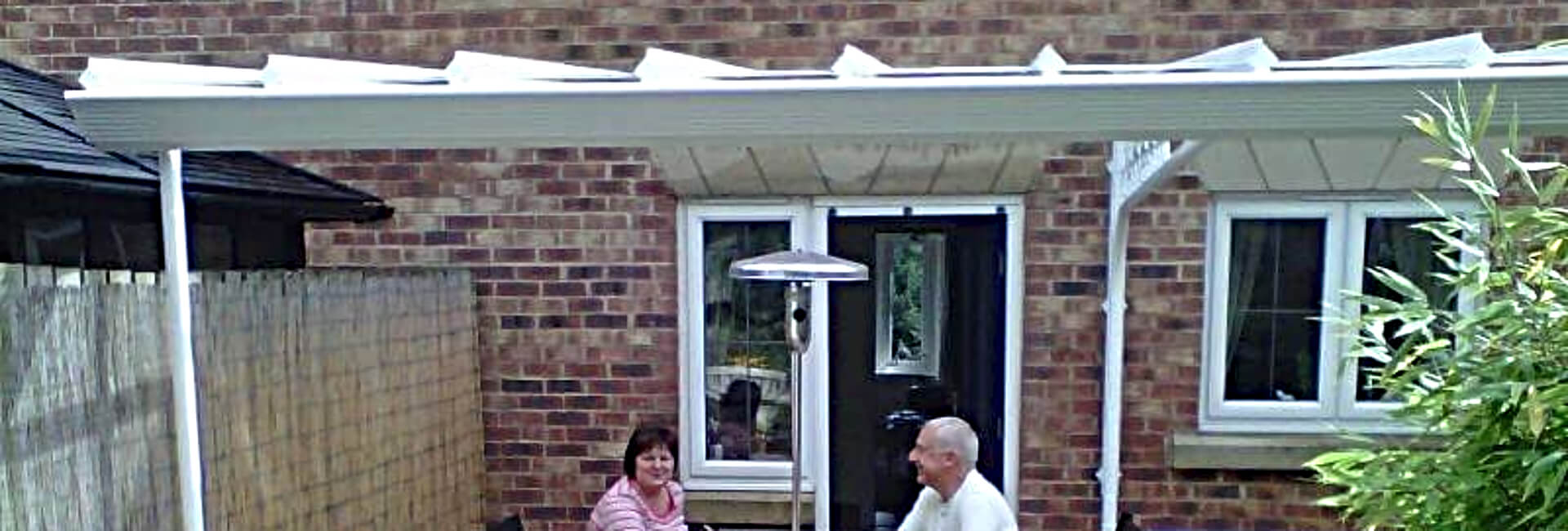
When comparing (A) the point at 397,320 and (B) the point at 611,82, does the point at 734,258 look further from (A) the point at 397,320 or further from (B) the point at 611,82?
(B) the point at 611,82

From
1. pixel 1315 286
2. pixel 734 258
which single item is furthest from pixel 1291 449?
pixel 734 258

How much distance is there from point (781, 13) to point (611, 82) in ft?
8.29

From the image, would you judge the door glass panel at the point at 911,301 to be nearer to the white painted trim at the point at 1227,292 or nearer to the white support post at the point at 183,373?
the white painted trim at the point at 1227,292

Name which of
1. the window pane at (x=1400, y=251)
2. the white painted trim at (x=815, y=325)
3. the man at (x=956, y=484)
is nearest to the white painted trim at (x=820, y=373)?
the white painted trim at (x=815, y=325)

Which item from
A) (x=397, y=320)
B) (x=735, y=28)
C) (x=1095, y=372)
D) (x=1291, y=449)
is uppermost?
(x=735, y=28)

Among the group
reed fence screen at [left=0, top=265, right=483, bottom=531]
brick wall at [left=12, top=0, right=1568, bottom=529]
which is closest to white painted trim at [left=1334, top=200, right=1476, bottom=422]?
brick wall at [left=12, top=0, right=1568, bottom=529]

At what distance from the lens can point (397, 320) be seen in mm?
4016

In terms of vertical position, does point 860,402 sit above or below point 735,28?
below

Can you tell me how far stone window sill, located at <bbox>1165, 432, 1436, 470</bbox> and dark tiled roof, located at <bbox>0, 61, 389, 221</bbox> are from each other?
12.6 ft

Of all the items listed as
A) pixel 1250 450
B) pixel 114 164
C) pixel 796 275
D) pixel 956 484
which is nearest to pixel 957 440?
pixel 956 484

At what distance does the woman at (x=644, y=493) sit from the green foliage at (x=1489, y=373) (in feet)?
7.57

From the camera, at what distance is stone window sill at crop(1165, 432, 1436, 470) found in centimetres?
453

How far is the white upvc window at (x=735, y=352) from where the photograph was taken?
4.76 metres

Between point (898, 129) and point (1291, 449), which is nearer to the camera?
point (898, 129)
